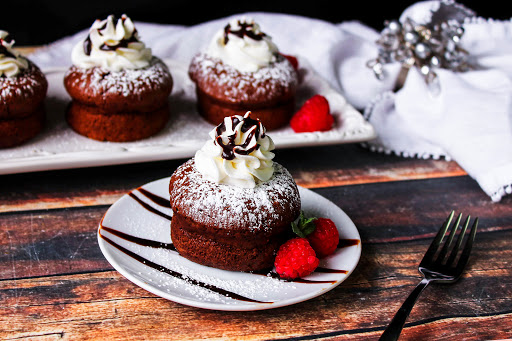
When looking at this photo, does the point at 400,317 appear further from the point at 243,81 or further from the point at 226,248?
the point at 243,81

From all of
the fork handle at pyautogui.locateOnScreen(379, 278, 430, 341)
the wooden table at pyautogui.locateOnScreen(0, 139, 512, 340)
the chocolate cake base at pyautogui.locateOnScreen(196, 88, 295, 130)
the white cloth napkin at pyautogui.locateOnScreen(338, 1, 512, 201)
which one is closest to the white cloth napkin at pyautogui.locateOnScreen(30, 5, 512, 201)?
the white cloth napkin at pyautogui.locateOnScreen(338, 1, 512, 201)

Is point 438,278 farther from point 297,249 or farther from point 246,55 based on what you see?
point 246,55

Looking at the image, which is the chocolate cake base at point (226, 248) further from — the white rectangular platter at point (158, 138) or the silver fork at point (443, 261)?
the white rectangular platter at point (158, 138)

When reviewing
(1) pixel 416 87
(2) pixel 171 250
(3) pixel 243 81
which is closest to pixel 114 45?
(3) pixel 243 81

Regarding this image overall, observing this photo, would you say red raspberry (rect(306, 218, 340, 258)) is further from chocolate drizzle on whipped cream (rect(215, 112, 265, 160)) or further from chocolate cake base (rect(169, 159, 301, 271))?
chocolate drizzle on whipped cream (rect(215, 112, 265, 160))

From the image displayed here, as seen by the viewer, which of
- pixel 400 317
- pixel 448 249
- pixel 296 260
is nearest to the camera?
pixel 400 317

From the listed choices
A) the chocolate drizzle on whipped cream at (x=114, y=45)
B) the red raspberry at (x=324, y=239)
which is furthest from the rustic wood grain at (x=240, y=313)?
the chocolate drizzle on whipped cream at (x=114, y=45)
